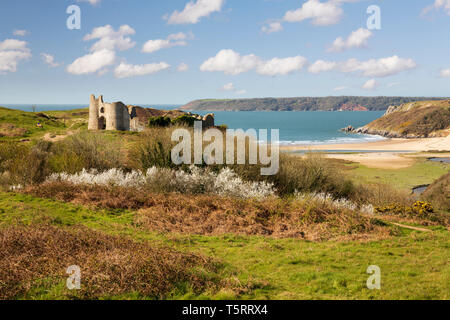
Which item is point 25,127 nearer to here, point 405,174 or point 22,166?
point 22,166

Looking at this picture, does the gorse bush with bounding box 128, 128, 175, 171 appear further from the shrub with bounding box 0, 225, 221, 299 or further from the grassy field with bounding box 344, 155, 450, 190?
the grassy field with bounding box 344, 155, 450, 190

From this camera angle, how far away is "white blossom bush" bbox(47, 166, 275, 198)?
20.5 meters

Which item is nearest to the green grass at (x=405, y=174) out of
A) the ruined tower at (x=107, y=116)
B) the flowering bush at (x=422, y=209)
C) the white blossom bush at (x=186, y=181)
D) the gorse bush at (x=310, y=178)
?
the gorse bush at (x=310, y=178)

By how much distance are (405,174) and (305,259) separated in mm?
46896

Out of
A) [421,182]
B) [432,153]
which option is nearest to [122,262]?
[421,182]

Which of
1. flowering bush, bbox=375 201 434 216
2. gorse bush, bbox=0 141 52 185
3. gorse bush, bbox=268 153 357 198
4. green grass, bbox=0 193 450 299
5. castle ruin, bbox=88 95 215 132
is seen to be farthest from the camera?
castle ruin, bbox=88 95 215 132

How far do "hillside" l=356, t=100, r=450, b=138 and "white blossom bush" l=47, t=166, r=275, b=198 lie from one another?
415 ft

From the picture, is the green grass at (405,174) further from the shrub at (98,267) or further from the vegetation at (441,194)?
the shrub at (98,267)

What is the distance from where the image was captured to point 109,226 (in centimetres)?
1418

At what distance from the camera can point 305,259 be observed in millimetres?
10547

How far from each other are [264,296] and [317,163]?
18.7 meters

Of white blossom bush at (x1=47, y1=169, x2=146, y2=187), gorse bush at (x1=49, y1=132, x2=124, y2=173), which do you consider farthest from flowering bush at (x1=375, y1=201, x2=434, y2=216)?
gorse bush at (x1=49, y1=132, x2=124, y2=173)

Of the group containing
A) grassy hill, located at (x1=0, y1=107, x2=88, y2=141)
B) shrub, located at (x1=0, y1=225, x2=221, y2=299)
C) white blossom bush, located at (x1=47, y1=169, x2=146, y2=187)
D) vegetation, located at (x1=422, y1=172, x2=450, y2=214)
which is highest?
grassy hill, located at (x1=0, y1=107, x2=88, y2=141)
